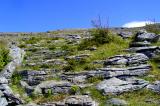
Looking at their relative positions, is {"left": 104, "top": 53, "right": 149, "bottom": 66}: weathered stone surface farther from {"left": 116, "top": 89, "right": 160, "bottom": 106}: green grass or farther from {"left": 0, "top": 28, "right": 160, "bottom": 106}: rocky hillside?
{"left": 116, "top": 89, "right": 160, "bottom": 106}: green grass

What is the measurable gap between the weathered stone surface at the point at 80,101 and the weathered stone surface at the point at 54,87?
1563 mm

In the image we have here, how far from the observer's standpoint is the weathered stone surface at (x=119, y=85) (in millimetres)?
23078

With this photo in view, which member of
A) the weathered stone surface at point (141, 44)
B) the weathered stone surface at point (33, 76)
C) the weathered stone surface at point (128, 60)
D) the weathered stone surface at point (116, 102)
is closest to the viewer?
the weathered stone surface at point (116, 102)

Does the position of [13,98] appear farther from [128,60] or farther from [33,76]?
[128,60]

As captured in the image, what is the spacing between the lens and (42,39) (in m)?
38.1

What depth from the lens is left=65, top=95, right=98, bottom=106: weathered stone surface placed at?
21.4 meters

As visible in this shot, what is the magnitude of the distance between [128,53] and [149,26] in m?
8.43

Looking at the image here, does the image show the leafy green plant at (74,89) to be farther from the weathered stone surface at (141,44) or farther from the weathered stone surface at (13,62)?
the weathered stone surface at (141,44)

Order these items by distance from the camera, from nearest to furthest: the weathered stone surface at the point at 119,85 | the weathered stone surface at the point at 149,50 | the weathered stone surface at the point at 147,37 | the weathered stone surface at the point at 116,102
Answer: the weathered stone surface at the point at 116,102 < the weathered stone surface at the point at 119,85 < the weathered stone surface at the point at 149,50 < the weathered stone surface at the point at 147,37

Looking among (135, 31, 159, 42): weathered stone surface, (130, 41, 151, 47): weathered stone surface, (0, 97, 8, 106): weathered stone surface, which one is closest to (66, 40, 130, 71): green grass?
(130, 41, 151, 47): weathered stone surface

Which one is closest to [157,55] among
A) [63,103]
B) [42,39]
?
[63,103]

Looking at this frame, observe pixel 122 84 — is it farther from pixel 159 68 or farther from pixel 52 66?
pixel 52 66

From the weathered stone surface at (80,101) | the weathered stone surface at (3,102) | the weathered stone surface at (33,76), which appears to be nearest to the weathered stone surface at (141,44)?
the weathered stone surface at (33,76)

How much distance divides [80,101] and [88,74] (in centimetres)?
414
